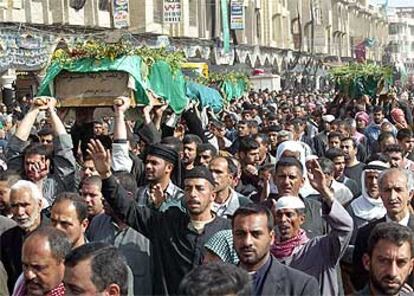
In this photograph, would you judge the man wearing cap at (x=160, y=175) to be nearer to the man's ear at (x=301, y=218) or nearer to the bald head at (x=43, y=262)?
the man's ear at (x=301, y=218)

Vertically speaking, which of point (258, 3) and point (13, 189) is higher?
point (258, 3)

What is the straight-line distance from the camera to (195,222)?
19.3 ft

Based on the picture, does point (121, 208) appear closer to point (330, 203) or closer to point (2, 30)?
point (330, 203)

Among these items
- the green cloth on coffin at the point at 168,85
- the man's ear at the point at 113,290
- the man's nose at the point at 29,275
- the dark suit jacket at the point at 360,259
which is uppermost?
the green cloth on coffin at the point at 168,85

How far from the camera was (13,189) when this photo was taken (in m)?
6.05

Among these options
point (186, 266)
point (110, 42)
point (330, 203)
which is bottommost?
point (186, 266)

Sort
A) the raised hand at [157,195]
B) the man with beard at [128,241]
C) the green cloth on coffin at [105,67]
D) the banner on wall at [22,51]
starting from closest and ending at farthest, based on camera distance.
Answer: the man with beard at [128,241] → the raised hand at [157,195] → the green cloth on coffin at [105,67] → the banner on wall at [22,51]

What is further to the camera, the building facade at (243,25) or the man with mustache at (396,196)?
the building facade at (243,25)

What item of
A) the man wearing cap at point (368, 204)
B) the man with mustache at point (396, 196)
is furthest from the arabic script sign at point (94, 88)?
the man with mustache at point (396, 196)

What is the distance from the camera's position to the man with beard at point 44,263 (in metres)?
4.54

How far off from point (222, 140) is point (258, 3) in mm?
48153

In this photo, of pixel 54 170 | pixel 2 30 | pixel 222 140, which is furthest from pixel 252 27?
pixel 54 170

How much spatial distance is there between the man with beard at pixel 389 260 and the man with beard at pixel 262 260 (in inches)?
11.8

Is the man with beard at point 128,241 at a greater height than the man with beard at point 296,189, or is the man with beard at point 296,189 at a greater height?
the man with beard at point 296,189
